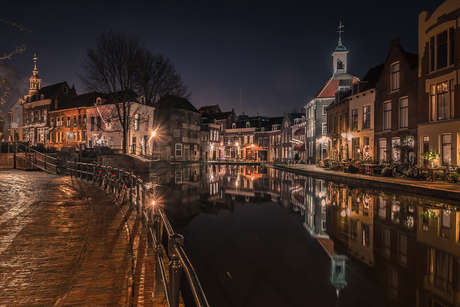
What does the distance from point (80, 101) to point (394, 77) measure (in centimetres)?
4378

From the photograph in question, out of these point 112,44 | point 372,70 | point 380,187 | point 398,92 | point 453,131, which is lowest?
point 380,187

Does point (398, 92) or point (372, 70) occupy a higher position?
point (372, 70)

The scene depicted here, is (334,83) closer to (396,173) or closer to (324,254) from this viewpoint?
(396,173)

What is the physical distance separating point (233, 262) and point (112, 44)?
2980cm

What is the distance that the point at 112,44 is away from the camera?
1133 inches

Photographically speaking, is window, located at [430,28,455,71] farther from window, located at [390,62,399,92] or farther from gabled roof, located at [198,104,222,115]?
gabled roof, located at [198,104,222,115]

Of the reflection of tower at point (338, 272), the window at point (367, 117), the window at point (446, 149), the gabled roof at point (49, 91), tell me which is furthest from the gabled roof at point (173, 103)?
the reflection of tower at point (338, 272)

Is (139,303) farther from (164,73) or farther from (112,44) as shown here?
(164,73)

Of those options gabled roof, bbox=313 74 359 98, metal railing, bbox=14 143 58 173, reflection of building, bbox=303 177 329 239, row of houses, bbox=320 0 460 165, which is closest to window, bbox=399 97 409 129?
row of houses, bbox=320 0 460 165

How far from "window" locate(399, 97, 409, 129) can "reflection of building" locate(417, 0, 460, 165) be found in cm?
221

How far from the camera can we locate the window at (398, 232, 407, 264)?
4679mm

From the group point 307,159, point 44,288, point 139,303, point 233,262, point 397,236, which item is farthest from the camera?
point 307,159

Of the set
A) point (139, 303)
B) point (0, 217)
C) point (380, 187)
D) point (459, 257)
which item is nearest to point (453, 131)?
point (380, 187)

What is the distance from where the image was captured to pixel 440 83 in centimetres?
1917
